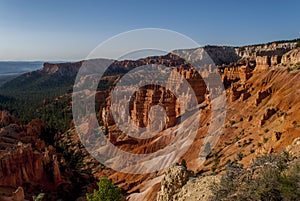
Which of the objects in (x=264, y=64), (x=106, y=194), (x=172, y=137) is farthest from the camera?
(x=264, y=64)

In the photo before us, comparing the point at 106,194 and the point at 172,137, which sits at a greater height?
the point at 106,194

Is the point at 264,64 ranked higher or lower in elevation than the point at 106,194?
higher

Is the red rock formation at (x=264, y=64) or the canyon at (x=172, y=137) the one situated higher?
the red rock formation at (x=264, y=64)

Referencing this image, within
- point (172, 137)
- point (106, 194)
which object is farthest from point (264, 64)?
point (106, 194)

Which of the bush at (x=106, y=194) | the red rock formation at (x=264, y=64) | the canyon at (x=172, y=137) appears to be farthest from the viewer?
the red rock formation at (x=264, y=64)

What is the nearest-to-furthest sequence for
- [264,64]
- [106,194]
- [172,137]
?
1. [106,194]
2. [172,137]
3. [264,64]

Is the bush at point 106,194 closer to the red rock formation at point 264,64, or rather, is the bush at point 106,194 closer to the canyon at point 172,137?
the canyon at point 172,137

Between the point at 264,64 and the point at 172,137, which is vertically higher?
the point at 264,64

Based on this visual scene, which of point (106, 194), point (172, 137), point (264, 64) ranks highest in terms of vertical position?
point (264, 64)

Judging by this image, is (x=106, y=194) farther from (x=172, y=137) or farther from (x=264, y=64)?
(x=264, y=64)

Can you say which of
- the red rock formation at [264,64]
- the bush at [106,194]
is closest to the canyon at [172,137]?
the red rock formation at [264,64]

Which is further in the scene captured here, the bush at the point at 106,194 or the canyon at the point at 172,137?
the canyon at the point at 172,137

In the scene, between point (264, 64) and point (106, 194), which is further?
point (264, 64)

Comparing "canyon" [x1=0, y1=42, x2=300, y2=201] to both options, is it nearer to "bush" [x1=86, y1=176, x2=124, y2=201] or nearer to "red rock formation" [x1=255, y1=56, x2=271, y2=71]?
"red rock formation" [x1=255, y1=56, x2=271, y2=71]
